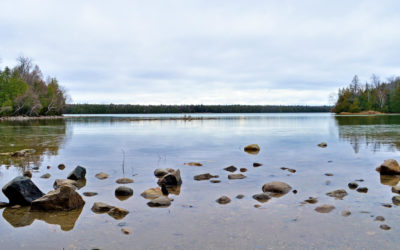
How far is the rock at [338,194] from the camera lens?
479 inches

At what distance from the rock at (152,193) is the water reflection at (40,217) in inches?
101

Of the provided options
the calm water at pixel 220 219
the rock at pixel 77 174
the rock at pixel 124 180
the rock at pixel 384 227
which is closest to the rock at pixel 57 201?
the calm water at pixel 220 219

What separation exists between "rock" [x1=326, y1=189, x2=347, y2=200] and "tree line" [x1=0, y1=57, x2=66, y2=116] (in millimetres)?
107914

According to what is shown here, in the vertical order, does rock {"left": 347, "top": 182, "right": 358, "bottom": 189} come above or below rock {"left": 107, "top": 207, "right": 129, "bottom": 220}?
below

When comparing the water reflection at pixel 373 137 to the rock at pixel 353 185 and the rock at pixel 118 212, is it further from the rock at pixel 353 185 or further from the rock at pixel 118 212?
the rock at pixel 118 212

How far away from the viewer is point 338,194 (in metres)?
12.5

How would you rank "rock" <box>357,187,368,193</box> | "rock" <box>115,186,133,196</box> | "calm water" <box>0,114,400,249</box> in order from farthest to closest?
"rock" <box>357,187,368,193</box>
"rock" <box>115,186,133,196</box>
"calm water" <box>0,114,400,249</box>

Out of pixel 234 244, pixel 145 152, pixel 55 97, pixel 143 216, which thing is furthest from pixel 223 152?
pixel 55 97

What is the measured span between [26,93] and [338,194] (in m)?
120

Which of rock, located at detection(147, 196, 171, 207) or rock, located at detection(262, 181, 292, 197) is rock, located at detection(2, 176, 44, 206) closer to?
rock, located at detection(147, 196, 171, 207)

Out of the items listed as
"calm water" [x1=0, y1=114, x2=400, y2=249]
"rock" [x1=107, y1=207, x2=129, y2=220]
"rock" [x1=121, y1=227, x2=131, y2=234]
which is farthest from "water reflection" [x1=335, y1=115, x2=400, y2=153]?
"rock" [x1=121, y1=227, x2=131, y2=234]

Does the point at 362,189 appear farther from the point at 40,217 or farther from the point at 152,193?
the point at 40,217

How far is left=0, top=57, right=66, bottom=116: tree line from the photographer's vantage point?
108 meters

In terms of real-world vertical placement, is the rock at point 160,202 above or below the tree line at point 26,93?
below
